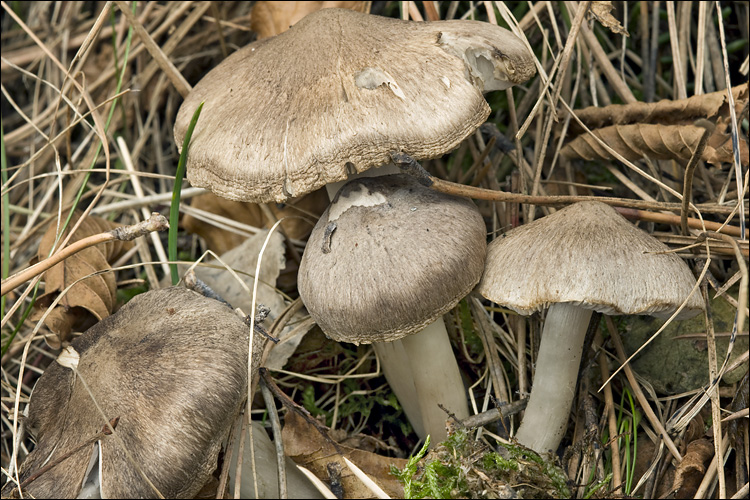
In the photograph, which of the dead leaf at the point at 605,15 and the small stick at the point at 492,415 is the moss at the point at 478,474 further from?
the dead leaf at the point at 605,15

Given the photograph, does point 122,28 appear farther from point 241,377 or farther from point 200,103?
point 241,377

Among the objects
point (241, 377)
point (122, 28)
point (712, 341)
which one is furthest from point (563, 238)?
point (122, 28)

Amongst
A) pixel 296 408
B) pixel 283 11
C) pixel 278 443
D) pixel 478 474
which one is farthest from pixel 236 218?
pixel 478 474

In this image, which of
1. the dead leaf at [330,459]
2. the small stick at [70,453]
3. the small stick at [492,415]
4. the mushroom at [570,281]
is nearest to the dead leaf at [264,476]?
the dead leaf at [330,459]

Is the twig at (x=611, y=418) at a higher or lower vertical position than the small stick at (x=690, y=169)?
lower

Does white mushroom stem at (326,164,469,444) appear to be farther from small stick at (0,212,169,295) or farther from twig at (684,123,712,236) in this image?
twig at (684,123,712,236)
